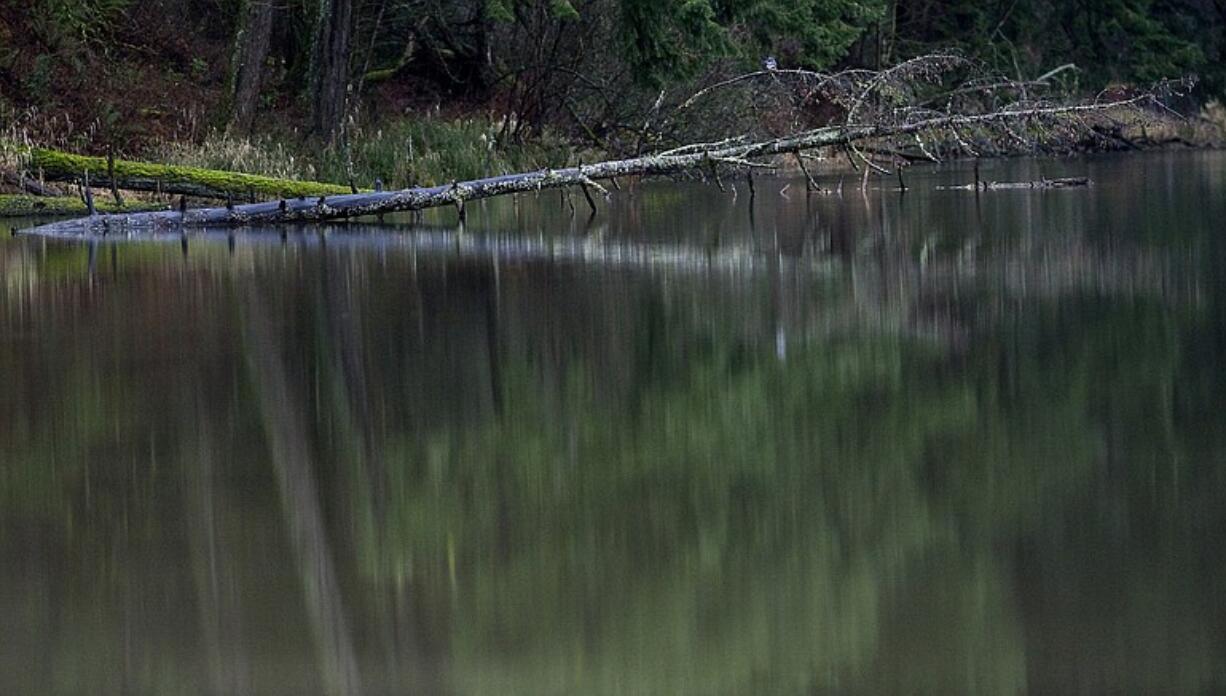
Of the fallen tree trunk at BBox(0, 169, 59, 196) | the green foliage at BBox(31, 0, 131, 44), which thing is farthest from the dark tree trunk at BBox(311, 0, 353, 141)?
the green foliage at BBox(31, 0, 131, 44)

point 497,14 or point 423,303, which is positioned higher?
point 497,14

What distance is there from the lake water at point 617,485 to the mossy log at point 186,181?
862 centimetres

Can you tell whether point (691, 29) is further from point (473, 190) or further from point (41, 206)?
point (41, 206)

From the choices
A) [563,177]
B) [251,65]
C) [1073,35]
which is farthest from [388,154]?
[1073,35]

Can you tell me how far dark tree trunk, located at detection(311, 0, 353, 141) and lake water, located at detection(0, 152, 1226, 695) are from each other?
44.5ft

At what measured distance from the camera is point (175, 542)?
6684 mm

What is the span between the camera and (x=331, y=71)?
95.8 feet

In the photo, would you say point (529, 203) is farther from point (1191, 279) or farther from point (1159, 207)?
point (1191, 279)

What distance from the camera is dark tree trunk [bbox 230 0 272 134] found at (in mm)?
30922

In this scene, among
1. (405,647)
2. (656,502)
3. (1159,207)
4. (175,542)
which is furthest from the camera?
(1159,207)

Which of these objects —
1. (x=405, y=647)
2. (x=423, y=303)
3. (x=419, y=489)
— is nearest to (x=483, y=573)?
(x=405, y=647)

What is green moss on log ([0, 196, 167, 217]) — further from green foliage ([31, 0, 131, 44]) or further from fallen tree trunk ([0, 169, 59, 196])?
green foliage ([31, 0, 131, 44])

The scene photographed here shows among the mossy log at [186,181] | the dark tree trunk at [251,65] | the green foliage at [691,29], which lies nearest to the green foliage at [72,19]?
the dark tree trunk at [251,65]

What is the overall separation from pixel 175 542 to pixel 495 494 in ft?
4.02
